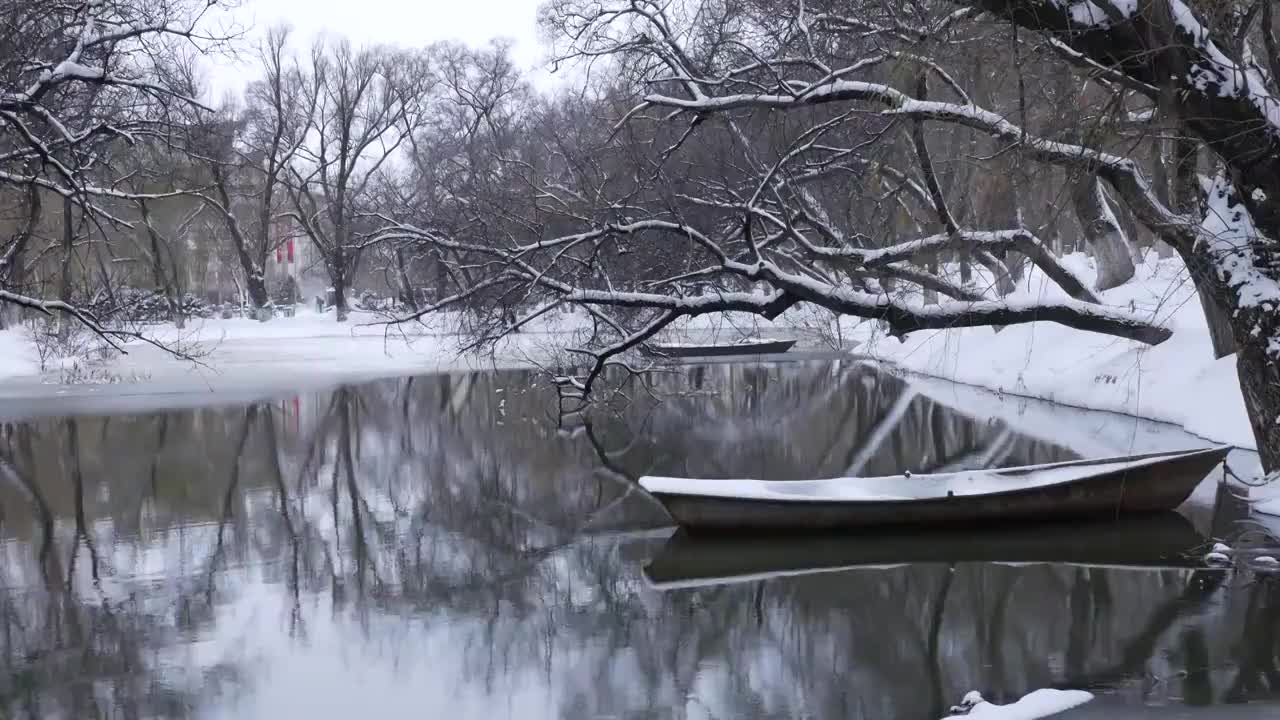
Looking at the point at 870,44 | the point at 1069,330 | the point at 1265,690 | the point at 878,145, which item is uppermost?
the point at 870,44

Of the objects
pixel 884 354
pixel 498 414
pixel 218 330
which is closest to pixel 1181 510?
pixel 498 414

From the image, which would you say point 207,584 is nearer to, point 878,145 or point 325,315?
point 878,145

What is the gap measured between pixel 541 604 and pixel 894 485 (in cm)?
378

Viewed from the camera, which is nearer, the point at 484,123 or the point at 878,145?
the point at 878,145

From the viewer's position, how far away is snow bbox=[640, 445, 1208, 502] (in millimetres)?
10953

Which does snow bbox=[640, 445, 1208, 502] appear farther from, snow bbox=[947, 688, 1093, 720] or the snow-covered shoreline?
snow bbox=[947, 688, 1093, 720]

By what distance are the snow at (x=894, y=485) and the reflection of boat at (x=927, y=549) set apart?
40cm

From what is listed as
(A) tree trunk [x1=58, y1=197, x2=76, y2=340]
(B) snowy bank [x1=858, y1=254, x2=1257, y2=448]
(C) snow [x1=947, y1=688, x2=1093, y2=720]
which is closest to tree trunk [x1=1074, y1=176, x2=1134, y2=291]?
(B) snowy bank [x1=858, y1=254, x2=1257, y2=448]

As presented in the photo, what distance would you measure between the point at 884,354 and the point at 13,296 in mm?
27147

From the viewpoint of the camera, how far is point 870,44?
18156 mm

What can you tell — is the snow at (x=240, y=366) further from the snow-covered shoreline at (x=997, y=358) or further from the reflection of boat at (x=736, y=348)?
the reflection of boat at (x=736, y=348)

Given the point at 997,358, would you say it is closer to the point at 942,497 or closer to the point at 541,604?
the point at 942,497

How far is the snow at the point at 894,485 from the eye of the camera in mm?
10953

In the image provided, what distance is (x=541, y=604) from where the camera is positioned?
967 centimetres
